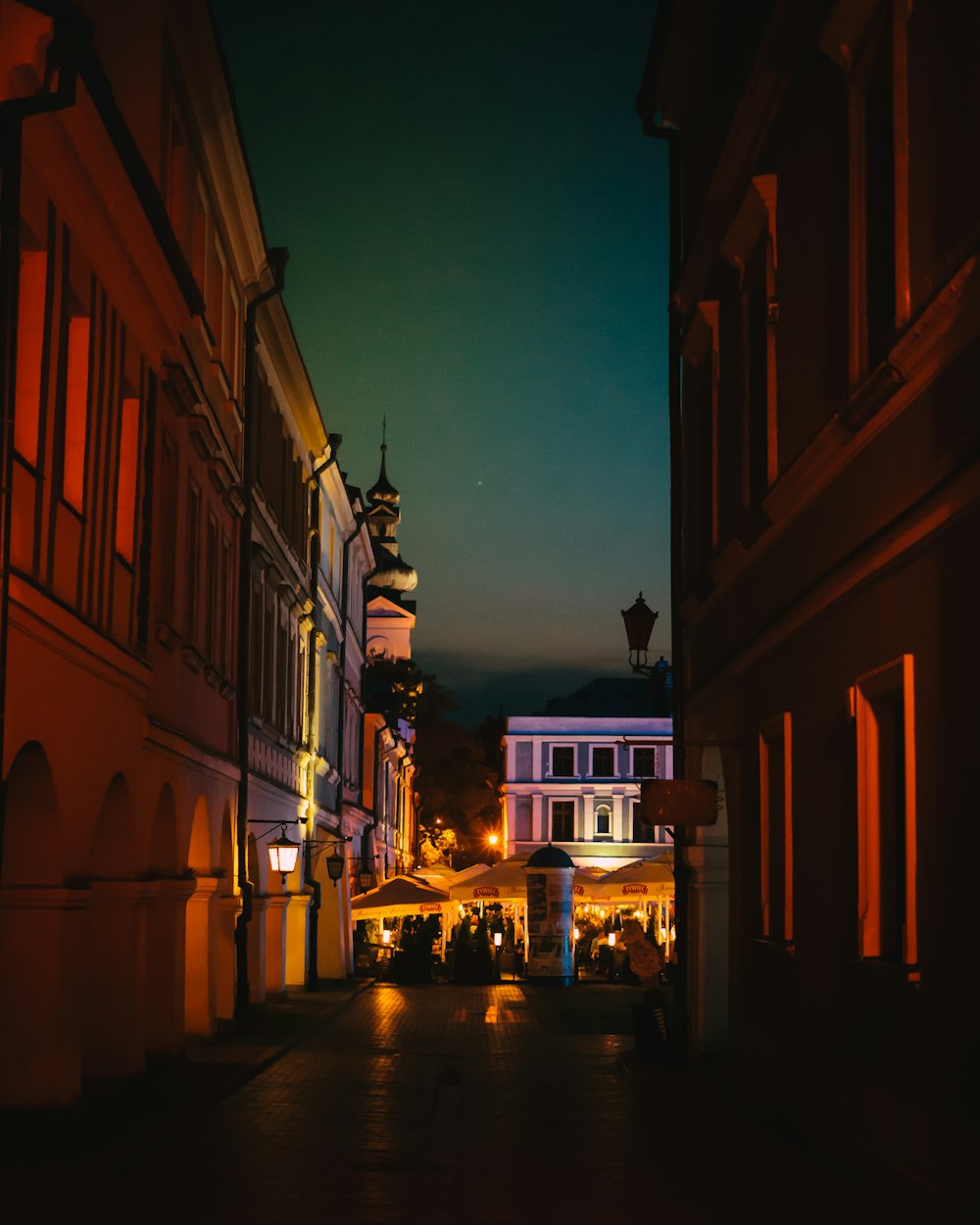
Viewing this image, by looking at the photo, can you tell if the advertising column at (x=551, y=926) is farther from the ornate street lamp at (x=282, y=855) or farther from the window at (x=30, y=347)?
the window at (x=30, y=347)

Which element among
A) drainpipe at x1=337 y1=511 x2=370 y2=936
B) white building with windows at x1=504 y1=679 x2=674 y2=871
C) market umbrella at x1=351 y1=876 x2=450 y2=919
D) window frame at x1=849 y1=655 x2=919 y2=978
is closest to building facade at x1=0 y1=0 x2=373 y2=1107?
window frame at x1=849 y1=655 x2=919 y2=978

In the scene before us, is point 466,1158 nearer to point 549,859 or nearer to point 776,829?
point 776,829

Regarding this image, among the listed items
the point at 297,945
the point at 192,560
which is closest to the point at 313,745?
the point at 297,945

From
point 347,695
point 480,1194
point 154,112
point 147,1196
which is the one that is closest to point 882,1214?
point 480,1194

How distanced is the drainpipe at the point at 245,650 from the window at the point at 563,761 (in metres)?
63.6

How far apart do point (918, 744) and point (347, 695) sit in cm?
3991

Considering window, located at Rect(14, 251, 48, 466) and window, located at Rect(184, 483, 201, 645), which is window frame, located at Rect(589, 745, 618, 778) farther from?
window, located at Rect(14, 251, 48, 466)

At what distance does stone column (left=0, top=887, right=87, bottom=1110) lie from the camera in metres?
14.8

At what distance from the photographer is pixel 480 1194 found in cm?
1237

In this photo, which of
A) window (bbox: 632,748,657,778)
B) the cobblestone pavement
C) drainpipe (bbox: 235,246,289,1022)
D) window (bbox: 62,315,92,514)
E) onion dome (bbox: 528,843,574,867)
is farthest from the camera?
window (bbox: 632,748,657,778)

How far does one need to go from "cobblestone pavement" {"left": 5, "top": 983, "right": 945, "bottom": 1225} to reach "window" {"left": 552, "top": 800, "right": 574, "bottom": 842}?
219ft

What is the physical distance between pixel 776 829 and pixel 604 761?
249 ft

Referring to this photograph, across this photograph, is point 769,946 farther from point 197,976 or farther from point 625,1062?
point 197,976

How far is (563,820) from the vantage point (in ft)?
297
